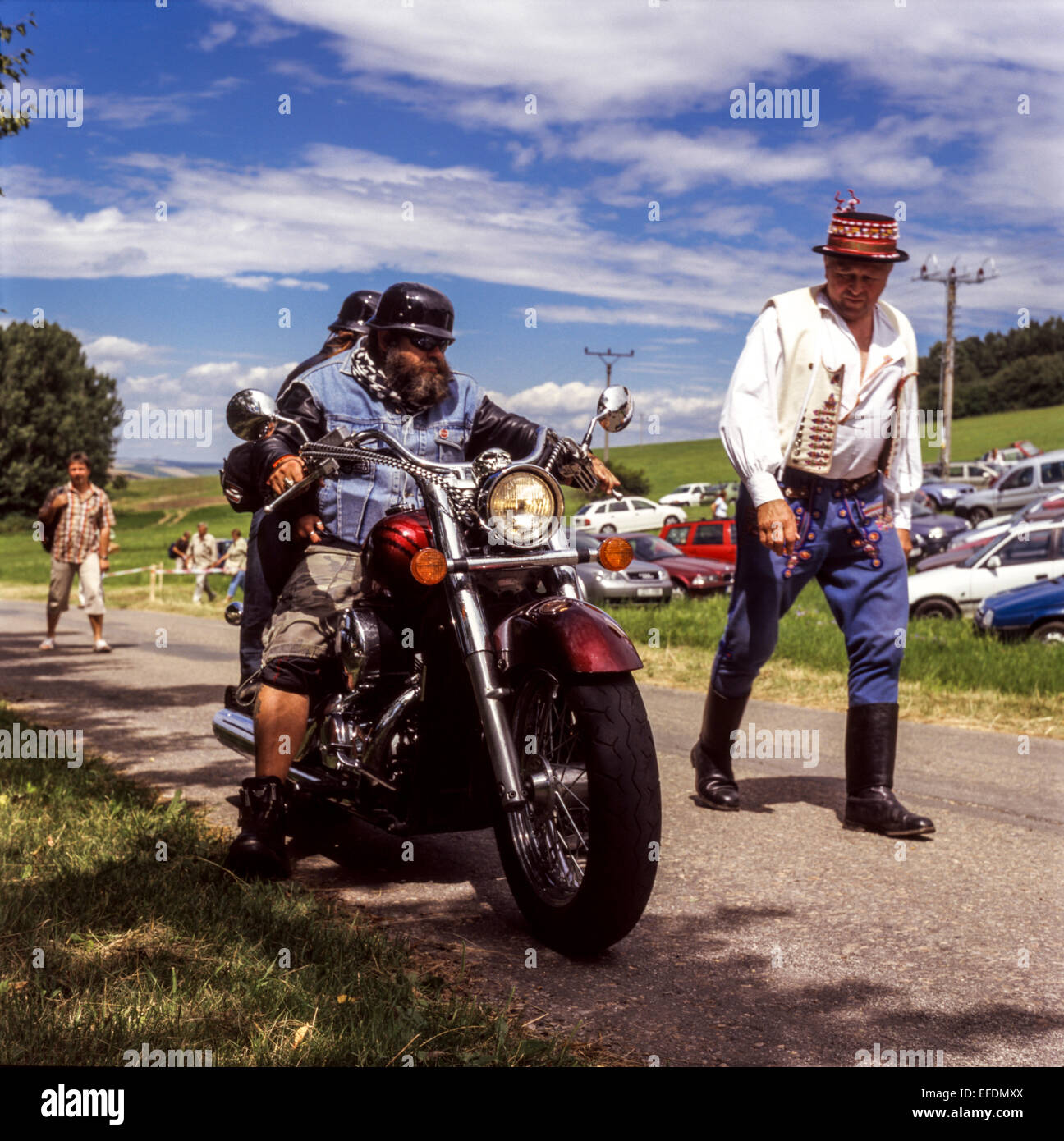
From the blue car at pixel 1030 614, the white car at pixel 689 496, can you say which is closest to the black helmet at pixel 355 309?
the blue car at pixel 1030 614

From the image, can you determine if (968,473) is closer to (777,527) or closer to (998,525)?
(998,525)

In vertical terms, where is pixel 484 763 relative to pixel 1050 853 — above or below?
above

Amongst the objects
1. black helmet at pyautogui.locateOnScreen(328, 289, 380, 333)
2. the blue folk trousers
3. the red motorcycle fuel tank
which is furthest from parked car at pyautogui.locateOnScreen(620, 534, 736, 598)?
the red motorcycle fuel tank

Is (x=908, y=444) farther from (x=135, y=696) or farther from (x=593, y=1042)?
(x=135, y=696)

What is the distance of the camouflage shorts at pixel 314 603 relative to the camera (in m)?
4.23

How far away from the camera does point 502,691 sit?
3598mm

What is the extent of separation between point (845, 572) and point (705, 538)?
27737 mm

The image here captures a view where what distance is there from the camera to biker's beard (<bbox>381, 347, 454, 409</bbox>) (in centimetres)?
422

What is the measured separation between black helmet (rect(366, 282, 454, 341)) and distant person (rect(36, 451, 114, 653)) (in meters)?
9.04

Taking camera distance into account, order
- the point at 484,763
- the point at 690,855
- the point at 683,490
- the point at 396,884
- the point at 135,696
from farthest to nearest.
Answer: the point at 683,490 → the point at 135,696 → the point at 690,855 → the point at 396,884 → the point at 484,763

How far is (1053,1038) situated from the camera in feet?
9.66

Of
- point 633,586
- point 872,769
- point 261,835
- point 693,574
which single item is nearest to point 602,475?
point 261,835

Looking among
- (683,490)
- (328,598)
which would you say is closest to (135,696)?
(328,598)
